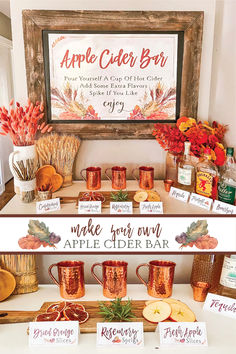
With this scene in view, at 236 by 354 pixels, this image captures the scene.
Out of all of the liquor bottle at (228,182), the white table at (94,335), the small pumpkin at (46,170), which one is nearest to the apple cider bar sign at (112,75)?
the small pumpkin at (46,170)

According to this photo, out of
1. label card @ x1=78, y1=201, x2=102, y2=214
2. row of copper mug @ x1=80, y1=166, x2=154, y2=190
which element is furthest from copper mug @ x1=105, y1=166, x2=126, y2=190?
label card @ x1=78, y1=201, x2=102, y2=214

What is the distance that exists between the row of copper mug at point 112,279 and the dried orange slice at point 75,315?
99 mm

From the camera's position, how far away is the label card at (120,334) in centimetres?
97

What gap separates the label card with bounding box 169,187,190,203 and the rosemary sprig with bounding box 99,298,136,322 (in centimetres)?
41

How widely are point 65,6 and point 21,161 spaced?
25.2 inches

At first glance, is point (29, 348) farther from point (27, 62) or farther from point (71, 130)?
point (27, 62)

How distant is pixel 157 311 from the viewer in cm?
108

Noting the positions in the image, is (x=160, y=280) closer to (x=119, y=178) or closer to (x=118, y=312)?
(x=118, y=312)

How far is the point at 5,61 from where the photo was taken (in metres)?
4.18

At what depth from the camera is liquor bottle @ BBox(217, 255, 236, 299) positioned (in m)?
1.11

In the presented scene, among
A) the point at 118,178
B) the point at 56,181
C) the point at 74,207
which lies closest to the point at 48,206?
the point at 74,207

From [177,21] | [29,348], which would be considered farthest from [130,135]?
[29,348]

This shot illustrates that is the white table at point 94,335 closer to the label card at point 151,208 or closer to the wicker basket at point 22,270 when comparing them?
the wicker basket at point 22,270

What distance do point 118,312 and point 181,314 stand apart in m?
0.22
